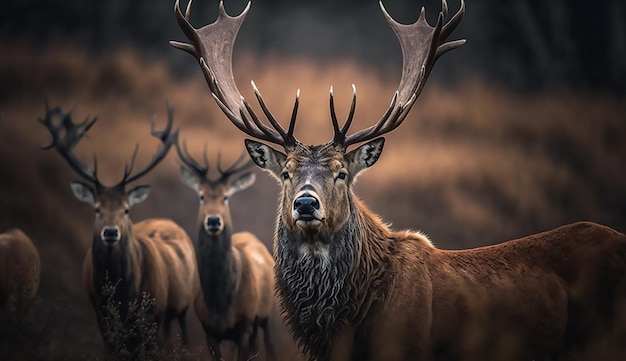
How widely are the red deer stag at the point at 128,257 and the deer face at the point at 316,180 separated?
2.50 m

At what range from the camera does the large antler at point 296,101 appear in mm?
5621

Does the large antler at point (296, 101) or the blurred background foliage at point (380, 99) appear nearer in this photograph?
the large antler at point (296, 101)

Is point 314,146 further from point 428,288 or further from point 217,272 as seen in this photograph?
point 217,272

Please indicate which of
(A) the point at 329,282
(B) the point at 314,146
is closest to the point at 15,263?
(B) the point at 314,146

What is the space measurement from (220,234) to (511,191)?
17.9ft

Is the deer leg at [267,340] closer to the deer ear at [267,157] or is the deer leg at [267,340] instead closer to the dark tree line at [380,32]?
the deer ear at [267,157]

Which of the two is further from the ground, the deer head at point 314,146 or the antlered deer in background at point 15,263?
the deer head at point 314,146

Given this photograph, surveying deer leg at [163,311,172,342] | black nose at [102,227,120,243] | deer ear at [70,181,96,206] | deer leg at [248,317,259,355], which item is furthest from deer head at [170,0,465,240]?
deer leg at [163,311,172,342]

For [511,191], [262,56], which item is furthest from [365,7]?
[511,191]

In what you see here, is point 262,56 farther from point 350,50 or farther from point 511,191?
point 511,191

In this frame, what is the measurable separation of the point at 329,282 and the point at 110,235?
3816 millimetres

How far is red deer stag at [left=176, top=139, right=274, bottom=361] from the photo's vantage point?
343 inches

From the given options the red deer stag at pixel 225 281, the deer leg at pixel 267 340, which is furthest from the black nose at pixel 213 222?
the deer leg at pixel 267 340

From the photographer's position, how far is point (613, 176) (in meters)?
12.5
